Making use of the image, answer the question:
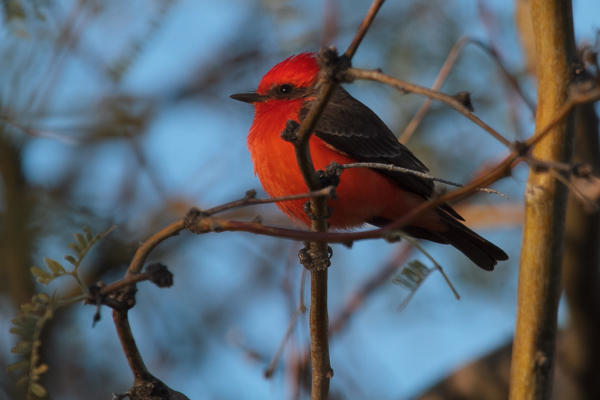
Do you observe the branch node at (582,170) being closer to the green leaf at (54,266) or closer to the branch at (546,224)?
the branch at (546,224)

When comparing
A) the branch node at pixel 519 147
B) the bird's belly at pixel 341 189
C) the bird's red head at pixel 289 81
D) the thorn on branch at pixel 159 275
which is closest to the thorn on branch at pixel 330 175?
the thorn on branch at pixel 159 275

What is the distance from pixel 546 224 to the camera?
3143 mm

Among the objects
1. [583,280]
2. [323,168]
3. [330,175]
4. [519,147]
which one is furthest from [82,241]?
[583,280]

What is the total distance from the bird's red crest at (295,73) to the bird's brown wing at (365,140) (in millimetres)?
296

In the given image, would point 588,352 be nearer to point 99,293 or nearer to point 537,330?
point 537,330

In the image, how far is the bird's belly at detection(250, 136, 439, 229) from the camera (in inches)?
172

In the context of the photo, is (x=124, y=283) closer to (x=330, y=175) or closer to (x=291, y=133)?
(x=291, y=133)

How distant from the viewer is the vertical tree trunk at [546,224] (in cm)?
312

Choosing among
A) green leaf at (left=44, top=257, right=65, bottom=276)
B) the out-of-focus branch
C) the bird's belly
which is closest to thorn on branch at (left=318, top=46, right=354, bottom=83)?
green leaf at (left=44, top=257, right=65, bottom=276)

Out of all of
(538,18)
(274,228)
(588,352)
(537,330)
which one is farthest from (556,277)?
(588,352)

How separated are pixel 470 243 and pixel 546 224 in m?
1.95

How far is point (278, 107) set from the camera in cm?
505

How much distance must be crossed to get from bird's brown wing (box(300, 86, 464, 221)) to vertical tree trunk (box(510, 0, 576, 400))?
1.49m

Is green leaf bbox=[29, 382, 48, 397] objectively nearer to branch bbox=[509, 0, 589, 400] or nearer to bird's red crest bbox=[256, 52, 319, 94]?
branch bbox=[509, 0, 589, 400]
